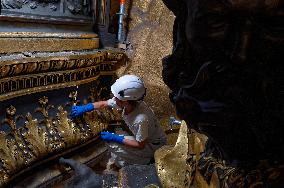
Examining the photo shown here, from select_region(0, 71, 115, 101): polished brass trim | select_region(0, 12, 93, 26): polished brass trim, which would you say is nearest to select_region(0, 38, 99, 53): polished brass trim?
select_region(0, 12, 93, 26): polished brass trim

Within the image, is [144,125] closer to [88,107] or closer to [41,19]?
[88,107]

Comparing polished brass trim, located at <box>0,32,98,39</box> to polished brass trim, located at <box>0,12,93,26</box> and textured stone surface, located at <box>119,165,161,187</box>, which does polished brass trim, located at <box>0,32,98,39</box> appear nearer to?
polished brass trim, located at <box>0,12,93,26</box>

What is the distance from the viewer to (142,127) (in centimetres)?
258

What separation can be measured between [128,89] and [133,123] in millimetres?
250

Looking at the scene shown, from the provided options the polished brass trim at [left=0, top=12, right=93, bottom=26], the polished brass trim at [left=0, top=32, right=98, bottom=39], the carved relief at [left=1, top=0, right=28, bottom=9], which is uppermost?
the carved relief at [left=1, top=0, right=28, bottom=9]

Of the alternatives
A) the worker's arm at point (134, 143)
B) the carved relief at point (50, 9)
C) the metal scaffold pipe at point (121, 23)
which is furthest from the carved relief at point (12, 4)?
the worker's arm at point (134, 143)

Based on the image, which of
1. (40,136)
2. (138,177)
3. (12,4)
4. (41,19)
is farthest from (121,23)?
(138,177)

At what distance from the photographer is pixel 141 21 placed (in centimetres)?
336

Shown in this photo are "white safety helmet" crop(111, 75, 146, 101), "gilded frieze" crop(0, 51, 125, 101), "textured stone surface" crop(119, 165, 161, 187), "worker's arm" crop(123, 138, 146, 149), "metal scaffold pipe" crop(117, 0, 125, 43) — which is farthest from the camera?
"metal scaffold pipe" crop(117, 0, 125, 43)

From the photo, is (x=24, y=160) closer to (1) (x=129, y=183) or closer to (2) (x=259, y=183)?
(1) (x=129, y=183)

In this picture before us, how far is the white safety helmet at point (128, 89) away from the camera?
8.32ft

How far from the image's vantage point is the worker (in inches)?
101

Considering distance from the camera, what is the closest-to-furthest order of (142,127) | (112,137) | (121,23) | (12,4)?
(12,4), (142,127), (112,137), (121,23)

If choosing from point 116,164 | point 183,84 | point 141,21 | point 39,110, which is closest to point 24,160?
point 39,110
